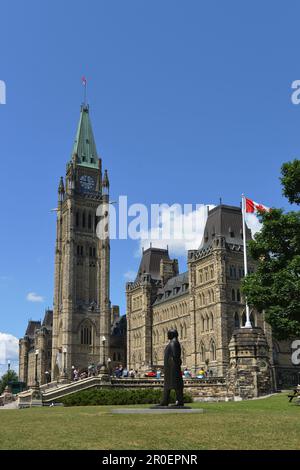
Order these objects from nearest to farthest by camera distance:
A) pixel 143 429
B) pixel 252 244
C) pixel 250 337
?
pixel 143 429, pixel 252 244, pixel 250 337

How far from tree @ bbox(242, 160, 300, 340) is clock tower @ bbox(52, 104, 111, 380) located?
71.2 m

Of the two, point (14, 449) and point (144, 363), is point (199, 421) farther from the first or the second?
point (144, 363)

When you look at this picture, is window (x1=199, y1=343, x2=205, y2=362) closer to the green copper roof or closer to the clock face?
the clock face

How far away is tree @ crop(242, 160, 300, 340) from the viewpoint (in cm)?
3269

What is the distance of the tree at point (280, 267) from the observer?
32.7m

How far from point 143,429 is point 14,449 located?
4.34 metres

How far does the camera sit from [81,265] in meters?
114

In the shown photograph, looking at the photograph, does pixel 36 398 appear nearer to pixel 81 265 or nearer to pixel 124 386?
pixel 124 386

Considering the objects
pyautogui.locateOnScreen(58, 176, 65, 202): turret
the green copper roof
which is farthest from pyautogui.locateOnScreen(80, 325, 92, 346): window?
the green copper roof

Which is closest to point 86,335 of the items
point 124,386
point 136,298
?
point 136,298

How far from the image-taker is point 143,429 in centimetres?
1700

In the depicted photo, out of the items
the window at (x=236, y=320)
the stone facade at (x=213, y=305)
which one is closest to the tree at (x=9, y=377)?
the stone facade at (x=213, y=305)

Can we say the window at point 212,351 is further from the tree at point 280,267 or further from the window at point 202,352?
the tree at point 280,267
